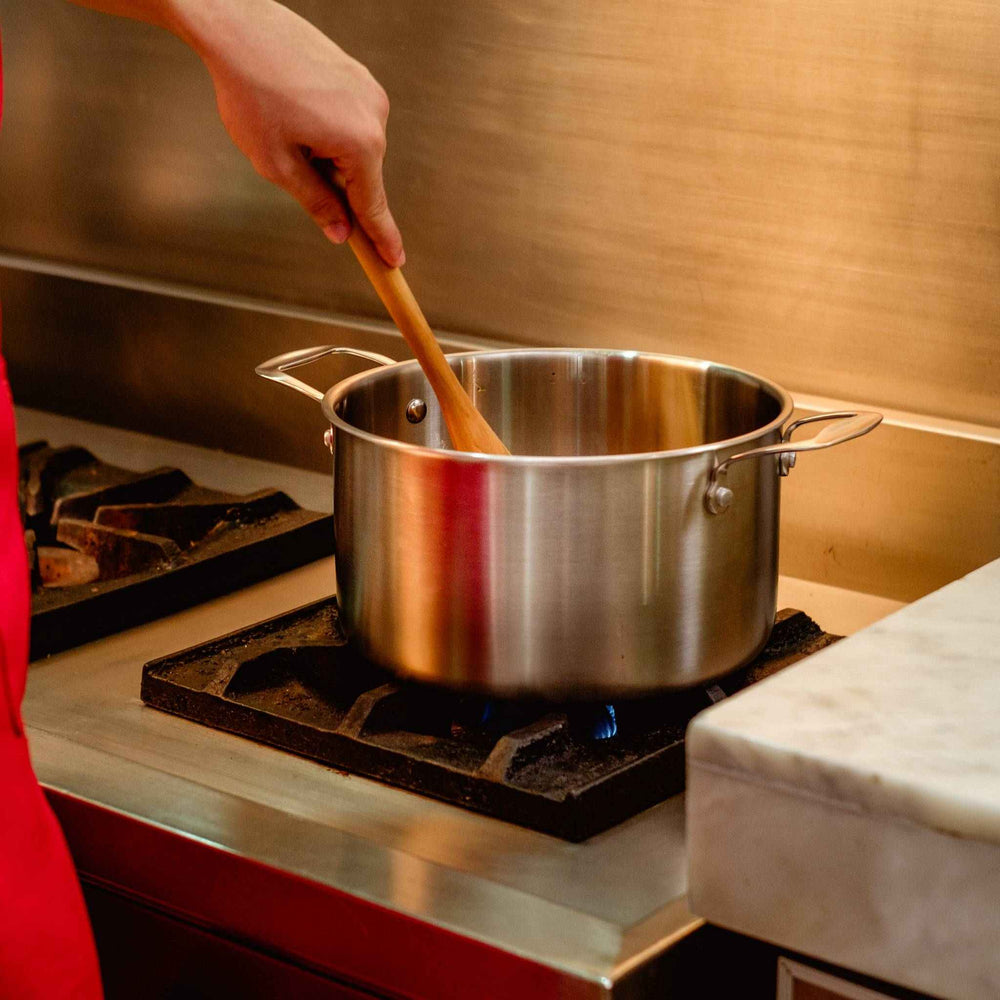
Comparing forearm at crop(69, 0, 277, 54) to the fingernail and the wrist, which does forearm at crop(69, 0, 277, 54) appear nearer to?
the wrist

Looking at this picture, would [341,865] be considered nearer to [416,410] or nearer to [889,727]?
[889,727]

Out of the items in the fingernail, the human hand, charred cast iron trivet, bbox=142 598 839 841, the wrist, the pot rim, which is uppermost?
the wrist

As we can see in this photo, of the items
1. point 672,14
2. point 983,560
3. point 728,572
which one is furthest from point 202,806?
point 672,14

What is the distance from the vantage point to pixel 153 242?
1.52 meters

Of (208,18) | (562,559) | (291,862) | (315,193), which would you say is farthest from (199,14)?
(291,862)

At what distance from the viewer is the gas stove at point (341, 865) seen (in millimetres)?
639

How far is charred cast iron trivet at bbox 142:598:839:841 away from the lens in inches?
29.3

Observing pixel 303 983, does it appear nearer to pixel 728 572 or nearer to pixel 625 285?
pixel 728 572

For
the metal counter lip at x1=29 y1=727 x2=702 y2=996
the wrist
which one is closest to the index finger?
the wrist

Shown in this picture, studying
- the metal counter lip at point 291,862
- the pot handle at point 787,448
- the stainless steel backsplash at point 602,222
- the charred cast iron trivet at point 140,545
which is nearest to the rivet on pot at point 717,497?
the pot handle at point 787,448

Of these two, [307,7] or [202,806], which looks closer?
[202,806]

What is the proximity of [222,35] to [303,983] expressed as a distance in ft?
1.76

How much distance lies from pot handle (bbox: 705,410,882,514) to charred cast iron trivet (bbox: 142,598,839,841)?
12 centimetres

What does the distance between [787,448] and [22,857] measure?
453 mm
